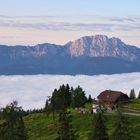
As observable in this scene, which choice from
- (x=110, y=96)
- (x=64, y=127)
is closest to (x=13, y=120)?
(x=64, y=127)

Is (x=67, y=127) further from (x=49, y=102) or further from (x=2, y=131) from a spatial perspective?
(x=49, y=102)

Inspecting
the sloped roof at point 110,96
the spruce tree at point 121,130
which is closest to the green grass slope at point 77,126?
the sloped roof at point 110,96

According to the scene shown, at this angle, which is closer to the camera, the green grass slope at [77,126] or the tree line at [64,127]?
the tree line at [64,127]

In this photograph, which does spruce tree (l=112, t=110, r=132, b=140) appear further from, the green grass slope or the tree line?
the green grass slope

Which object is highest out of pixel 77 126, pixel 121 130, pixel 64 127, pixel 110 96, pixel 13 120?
pixel 110 96

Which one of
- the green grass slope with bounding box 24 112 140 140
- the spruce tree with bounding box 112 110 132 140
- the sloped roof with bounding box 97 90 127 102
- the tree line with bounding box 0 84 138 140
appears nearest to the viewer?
the spruce tree with bounding box 112 110 132 140

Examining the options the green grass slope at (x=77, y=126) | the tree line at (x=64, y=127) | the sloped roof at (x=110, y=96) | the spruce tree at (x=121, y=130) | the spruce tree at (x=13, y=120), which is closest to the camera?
the spruce tree at (x=121, y=130)

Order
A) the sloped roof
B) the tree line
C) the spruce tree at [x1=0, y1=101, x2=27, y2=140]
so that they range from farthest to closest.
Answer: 1. the sloped roof
2. the spruce tree at [x1=0, y1=101, x2=27, y2=140]
3. the tree line

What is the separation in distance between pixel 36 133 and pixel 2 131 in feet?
281

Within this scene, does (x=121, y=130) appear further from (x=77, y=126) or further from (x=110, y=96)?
(x=110, y=96)

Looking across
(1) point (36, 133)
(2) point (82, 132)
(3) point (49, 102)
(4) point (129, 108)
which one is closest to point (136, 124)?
(2) point (82, 132)

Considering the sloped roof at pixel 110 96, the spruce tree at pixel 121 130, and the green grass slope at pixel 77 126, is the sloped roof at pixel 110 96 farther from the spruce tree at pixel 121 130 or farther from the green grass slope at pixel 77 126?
the spruce tree at pixel 121 130

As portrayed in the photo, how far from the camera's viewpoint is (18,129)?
64.6 metres

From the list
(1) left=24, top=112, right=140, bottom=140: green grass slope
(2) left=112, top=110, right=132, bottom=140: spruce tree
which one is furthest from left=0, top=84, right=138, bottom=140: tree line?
(1) left=24, top=112, right=140, bottom=140: green grass slope
